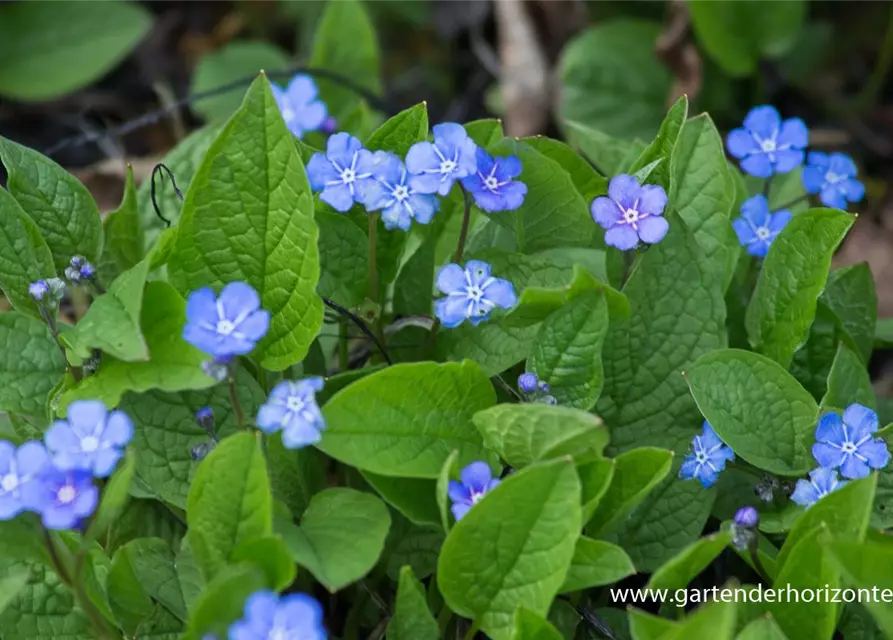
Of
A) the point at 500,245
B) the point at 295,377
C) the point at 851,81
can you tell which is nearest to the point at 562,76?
the point at 851,81

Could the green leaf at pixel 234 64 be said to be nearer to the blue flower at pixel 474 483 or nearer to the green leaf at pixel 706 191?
the green leaf at pixel 706 191

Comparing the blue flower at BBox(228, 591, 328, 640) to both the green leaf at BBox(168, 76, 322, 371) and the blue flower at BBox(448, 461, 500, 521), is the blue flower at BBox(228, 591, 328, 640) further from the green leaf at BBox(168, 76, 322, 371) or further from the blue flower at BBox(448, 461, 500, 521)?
the green leaf at BBox(168, 76, 322, 371)

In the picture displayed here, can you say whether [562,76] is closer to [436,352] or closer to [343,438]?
[436,352]

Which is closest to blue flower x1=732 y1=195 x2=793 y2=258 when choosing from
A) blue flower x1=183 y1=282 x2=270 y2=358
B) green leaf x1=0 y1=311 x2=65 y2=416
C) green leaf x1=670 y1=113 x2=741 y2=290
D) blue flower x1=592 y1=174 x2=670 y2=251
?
green leaf x1=670 y1=113 x2=741 y2=290

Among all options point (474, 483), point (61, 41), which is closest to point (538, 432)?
point (474, 483)

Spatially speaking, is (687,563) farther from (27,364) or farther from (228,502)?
(27,364)

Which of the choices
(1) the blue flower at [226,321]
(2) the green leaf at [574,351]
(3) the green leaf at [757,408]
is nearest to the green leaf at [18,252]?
(1) the blue flower at [226,321]
